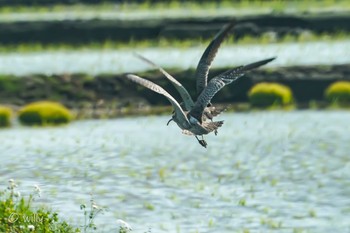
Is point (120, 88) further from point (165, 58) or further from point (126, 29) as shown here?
point (126, 29)

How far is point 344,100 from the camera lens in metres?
23.3

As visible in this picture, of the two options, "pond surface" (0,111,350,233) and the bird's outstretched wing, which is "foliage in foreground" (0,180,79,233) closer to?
the bird's outstretched wing

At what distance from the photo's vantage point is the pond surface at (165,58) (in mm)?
25578

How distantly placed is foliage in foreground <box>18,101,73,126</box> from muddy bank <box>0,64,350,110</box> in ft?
5.90

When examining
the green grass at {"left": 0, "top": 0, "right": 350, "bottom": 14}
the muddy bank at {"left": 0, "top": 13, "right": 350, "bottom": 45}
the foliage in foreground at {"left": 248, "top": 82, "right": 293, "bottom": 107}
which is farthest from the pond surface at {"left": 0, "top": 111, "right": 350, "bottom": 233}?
the green grass at {"left": 0, "top": 0, "right": 350, "bottom": 14}

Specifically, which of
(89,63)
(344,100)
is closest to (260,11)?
(89,63)

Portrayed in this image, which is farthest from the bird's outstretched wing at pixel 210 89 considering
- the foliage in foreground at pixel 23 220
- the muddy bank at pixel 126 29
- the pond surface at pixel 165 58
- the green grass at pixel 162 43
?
the muddy bank at pixel 126 29

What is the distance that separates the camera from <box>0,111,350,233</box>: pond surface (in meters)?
13.7

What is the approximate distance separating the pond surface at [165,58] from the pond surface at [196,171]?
12.3 feet

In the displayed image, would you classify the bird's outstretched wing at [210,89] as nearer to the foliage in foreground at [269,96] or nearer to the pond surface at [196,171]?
A: the pond surface at [196,171]

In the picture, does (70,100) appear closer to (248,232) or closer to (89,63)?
(89,63)

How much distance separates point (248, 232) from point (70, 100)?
11101 millimetres

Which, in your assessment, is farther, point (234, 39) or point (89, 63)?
point (234, 39)

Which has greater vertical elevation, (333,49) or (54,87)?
(333,49)
